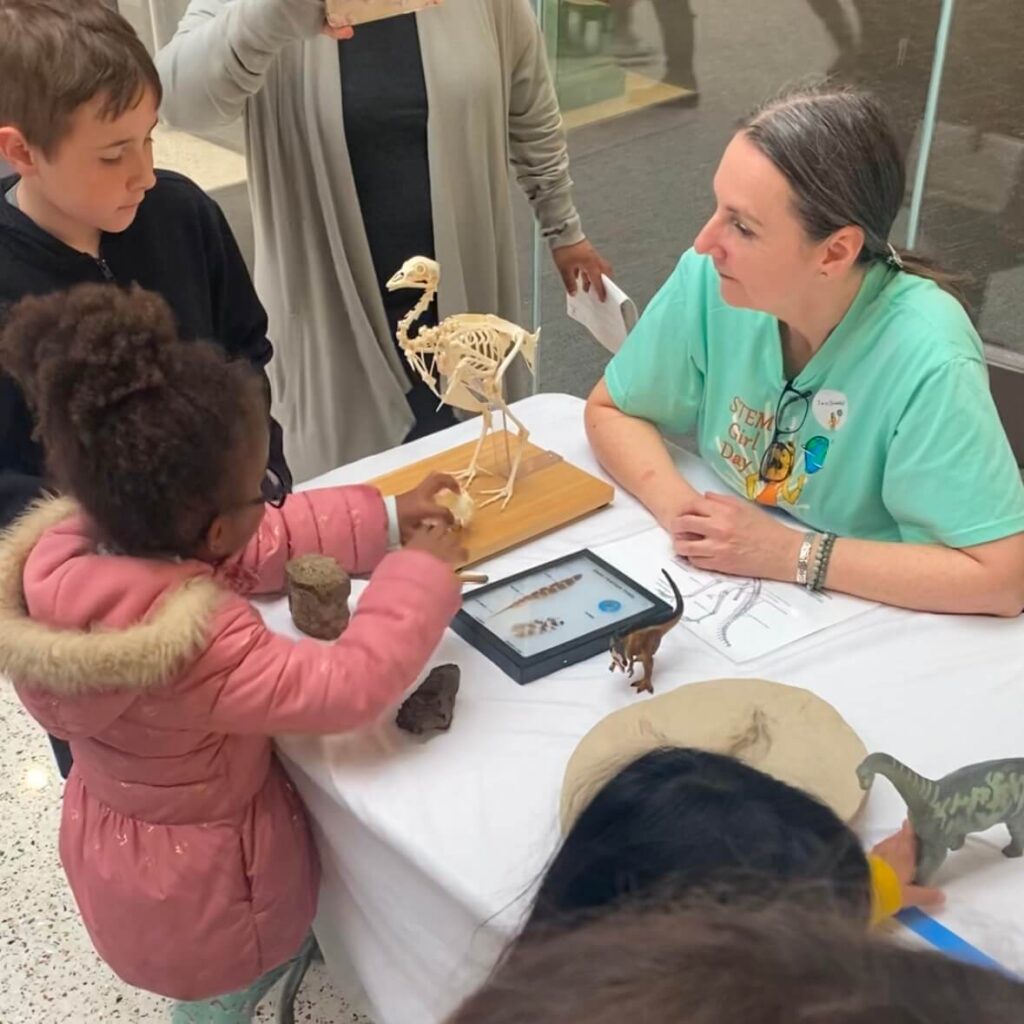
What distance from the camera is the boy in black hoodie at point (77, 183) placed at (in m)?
1.25

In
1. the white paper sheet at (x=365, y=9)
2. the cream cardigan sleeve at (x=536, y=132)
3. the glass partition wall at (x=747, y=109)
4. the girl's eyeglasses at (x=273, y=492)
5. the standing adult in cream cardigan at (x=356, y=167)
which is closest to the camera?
the girl's eyeglasses at (x=273, y=492)

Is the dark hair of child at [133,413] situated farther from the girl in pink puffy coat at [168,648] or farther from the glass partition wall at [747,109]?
the glass partition wall at [747,109]

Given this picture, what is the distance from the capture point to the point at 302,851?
1157 mm

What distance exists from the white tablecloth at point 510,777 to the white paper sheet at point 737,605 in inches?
0.7

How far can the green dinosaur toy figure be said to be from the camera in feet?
2.99

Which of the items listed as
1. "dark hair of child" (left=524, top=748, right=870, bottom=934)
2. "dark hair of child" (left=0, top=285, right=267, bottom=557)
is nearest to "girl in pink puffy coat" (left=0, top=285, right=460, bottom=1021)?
"dark hair of child" (left=0, top=285, right=267, bottom=557)

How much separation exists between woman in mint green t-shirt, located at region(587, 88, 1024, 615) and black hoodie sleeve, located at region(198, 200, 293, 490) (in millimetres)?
503

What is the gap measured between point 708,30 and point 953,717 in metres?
2.70

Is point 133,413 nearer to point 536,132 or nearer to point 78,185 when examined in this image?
point 78,185

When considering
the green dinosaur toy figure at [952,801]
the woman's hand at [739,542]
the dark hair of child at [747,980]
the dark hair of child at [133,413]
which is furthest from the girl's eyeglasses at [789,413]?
the dark hair of child at [747,980]

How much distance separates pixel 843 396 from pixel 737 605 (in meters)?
0.28

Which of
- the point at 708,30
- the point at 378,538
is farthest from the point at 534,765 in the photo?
the point at 708,30

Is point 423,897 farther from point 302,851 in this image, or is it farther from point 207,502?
point 207,502

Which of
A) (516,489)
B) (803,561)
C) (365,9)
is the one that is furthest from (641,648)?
(365,9)
